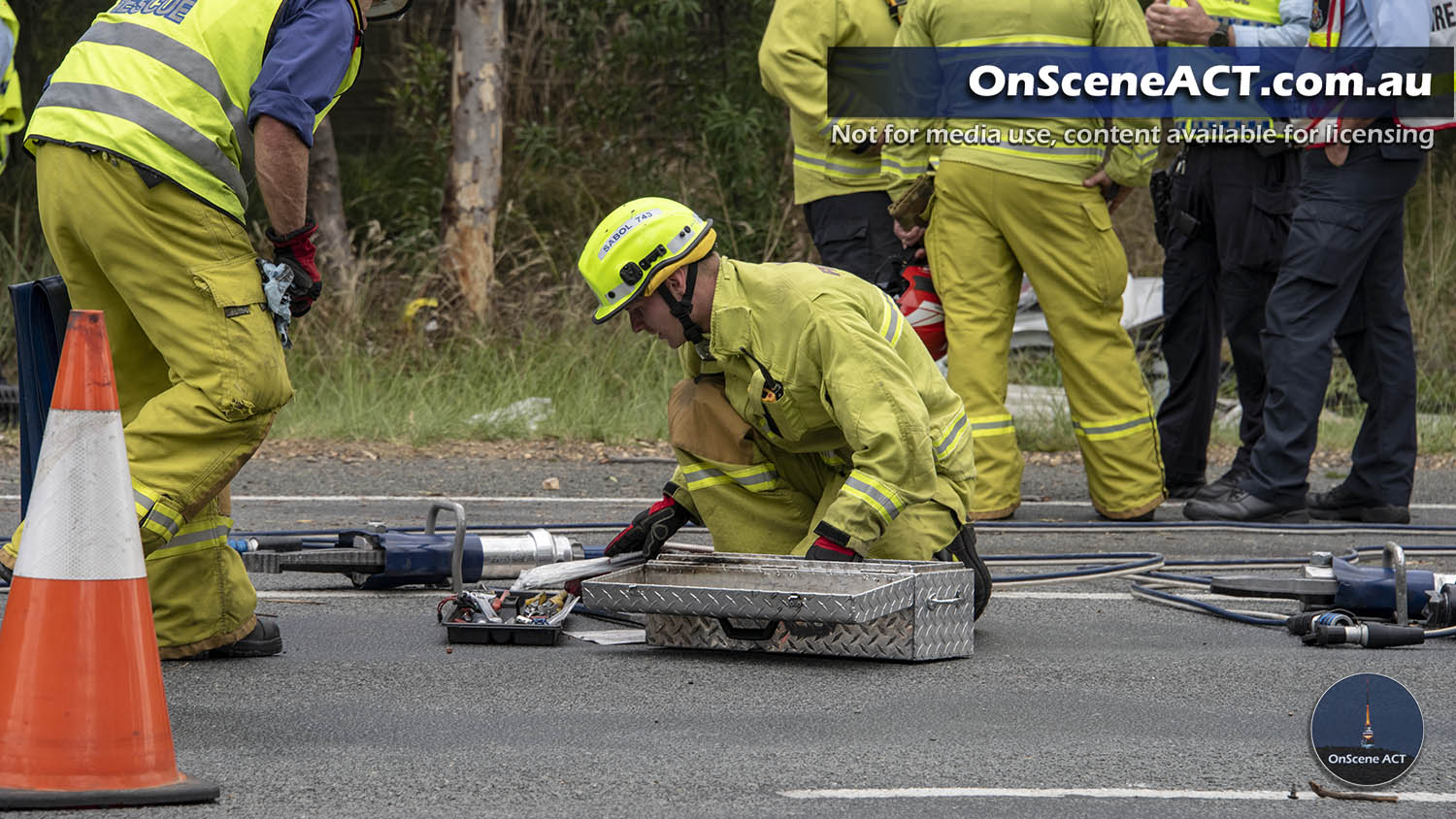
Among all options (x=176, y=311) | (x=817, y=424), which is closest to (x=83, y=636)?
Answer: (x=176, y=311)

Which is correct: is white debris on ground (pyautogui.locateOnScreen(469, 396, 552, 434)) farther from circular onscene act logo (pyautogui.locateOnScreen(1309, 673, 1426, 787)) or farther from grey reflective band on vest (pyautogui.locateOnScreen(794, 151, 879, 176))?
circular onscene act logo (pyautogui.locateOnScreen(1309, 673, 1426, 787))

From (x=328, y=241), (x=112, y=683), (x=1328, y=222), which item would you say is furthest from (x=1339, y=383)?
(x=112, y=683)

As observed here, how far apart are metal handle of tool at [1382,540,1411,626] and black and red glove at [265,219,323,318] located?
290 centimetres

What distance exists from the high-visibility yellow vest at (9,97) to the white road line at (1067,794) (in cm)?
598

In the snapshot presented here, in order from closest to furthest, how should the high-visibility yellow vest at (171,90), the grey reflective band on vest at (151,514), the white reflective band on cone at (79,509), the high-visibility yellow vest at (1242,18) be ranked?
1. the white reflective band on cone at (79,509)
2. the grey reflective band on vest at (151,514)
3. the high-visibility yellow vest at (171,90)
4. the high-visibility yellow vest at (1242,18)

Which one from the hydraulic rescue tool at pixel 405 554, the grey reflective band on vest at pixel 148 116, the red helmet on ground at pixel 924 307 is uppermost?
the grey reflective band on vest at pixel 148 116

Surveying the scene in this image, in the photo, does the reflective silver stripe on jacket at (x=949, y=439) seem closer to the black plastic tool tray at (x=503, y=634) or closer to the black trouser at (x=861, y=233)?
the black plastic tool tray at (x=503, y=634)

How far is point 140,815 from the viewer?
300cm

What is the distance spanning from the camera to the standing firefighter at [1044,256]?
6797 mm

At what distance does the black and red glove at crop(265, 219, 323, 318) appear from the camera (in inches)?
169

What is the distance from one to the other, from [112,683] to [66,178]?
1553 millimetres

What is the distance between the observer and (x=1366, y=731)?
3.04 meters
